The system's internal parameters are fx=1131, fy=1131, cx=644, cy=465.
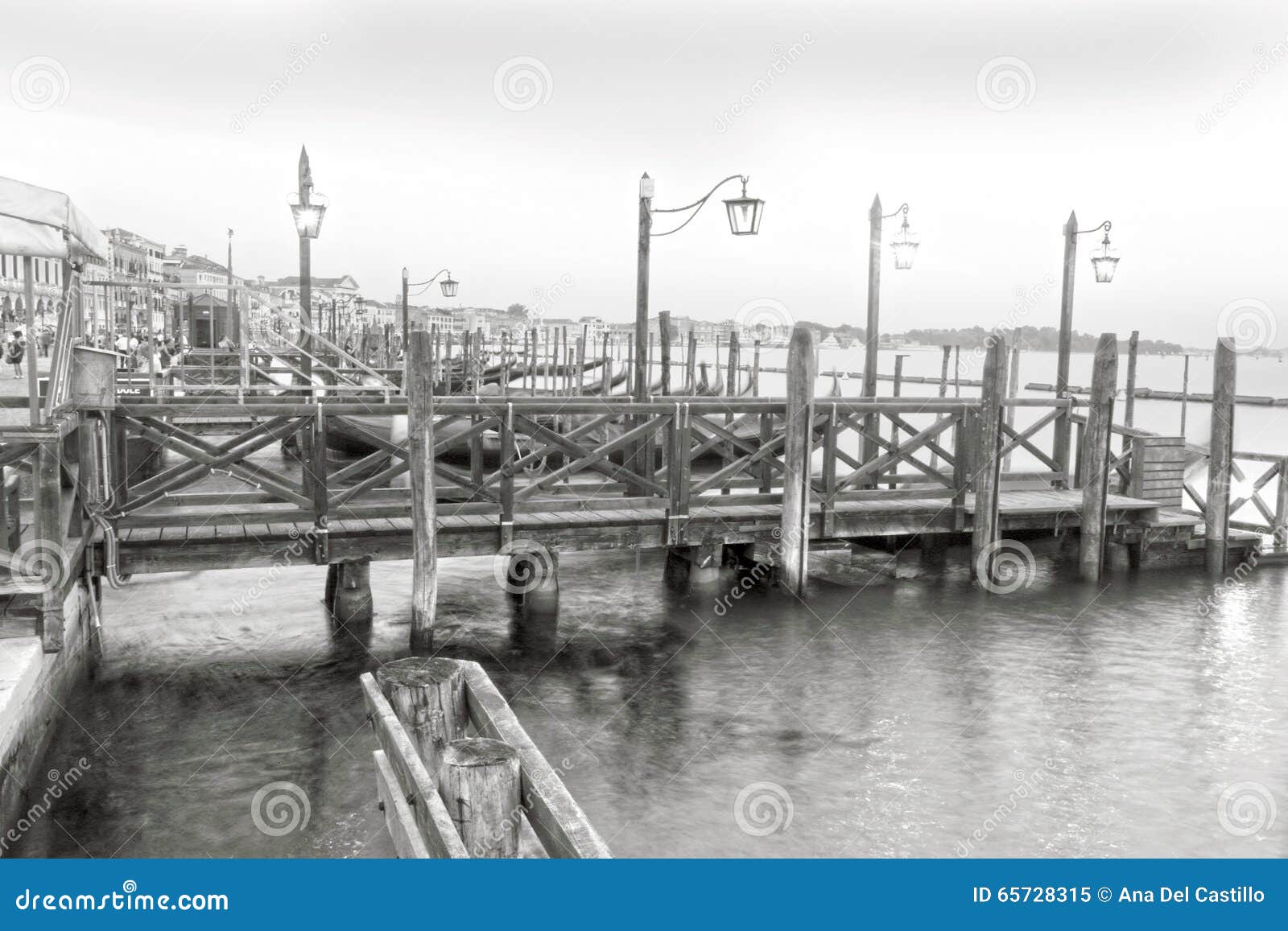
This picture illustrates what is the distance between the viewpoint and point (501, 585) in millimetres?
10844

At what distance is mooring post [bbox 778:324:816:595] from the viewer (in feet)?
31.8

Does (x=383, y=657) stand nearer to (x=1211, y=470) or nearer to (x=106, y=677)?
(x=106, y=677)

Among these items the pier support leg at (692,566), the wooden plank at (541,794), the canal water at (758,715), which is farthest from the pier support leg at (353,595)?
the wooden plank at (541,794)

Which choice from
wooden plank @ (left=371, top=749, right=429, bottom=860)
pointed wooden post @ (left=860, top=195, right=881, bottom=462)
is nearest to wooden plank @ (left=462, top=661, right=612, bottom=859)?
wooden plank @ (left=371, top=749, right=429, bottom=860)

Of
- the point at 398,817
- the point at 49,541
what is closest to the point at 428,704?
the point at 398,817

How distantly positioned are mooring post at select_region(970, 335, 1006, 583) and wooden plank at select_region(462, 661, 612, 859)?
21.6 ft

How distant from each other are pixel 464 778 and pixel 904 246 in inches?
531

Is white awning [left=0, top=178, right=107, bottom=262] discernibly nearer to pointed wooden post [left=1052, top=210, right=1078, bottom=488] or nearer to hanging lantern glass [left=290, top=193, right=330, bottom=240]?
hanging lantern glass [left=290, top=193, right=330, bottom=240]

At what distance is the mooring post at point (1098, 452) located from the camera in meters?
10.5

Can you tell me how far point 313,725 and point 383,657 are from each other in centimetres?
136

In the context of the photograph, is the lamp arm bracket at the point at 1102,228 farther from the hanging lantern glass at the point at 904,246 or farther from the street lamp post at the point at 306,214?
the street lamp post at the point at 306,214

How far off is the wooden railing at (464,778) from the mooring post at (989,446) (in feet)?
21.5

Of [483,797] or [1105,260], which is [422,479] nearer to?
[483,797]

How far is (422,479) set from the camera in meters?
8.12
